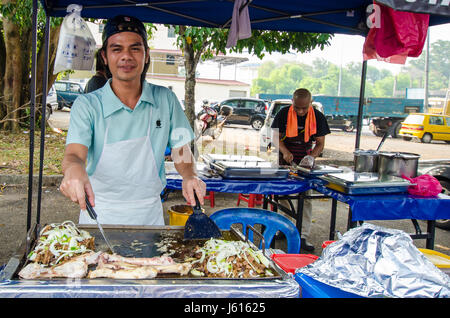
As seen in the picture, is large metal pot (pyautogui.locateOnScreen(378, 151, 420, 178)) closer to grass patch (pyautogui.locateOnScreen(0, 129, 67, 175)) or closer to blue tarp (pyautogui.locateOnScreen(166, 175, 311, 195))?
blue tarp (pyautogui.locateOnScreen(166, 175, 311, 195))

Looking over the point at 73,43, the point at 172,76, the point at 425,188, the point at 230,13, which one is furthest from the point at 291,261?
the point at 172,76

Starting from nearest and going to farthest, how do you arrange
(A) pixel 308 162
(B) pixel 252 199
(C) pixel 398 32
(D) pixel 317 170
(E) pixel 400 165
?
(C) pixel 398 32 → (E) pixel 400 165 → (D) pixel 317 170 → (A) pixel 308 162 → (B) pixel 252 199

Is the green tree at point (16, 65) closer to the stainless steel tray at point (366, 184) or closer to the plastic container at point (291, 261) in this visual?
the stainless steel tray at point (366, 184)

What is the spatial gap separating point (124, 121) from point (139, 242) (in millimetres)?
663

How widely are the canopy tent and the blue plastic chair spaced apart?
173 centimetres

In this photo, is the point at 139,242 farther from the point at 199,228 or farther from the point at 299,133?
the point at 299,133

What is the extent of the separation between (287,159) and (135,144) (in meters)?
3.14

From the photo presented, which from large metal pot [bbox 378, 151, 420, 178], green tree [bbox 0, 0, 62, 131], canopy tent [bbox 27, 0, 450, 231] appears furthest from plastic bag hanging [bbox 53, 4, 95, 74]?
green tree [bbox 0, 0, 62, 131]

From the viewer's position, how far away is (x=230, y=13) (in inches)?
164

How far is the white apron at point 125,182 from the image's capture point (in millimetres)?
2139

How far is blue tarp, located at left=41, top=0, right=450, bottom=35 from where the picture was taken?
3.85 metres

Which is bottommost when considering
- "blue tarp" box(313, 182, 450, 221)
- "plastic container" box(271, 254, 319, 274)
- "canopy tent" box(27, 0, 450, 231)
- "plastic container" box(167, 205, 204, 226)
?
"plastic container" box(167, 205, 204, 226)
